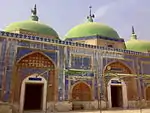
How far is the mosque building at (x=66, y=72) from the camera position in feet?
44.1

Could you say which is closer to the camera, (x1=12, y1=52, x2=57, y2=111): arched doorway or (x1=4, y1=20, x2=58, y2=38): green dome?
(x1=12, y1=52, x2=57, y2=111): arched doorway

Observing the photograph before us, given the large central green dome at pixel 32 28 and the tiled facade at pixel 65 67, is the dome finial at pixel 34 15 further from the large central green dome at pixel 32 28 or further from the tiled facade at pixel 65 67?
the tiled facade at pixel 65 67

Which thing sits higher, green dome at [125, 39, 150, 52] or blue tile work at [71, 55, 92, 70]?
green dome at [125, 39, 150, 52]

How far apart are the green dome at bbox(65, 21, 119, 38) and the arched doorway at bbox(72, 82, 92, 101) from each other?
6.43m

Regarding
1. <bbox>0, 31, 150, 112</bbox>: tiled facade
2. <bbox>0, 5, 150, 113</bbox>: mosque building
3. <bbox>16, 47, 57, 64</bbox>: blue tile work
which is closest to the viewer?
<bbox>0, 31, 150, 112</bbox>: tiled facade

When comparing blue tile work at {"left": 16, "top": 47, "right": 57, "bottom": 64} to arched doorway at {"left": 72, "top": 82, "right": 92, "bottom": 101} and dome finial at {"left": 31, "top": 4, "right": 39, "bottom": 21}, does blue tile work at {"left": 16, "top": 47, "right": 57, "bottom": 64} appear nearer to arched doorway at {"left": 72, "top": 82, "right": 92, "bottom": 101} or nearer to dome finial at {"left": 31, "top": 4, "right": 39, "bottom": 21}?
arched doorway at {"left": 72, "top": 82, "right": 92, "bottom": 101}

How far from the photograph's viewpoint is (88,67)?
15.8m

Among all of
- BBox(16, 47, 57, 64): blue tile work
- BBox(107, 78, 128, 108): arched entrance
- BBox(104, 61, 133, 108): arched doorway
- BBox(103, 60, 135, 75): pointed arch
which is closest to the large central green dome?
BBox(16, 47, 57, 64): blue tile work

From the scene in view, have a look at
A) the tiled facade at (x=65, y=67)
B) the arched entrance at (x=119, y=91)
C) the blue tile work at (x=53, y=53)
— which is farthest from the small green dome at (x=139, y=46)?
the arched entrance at (x=119, y=91)

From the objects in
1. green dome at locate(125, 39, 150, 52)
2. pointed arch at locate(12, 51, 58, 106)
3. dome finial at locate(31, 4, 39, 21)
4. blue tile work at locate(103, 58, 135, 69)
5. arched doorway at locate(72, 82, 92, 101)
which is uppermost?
dome finial at locate(31, 4, 39, 21)

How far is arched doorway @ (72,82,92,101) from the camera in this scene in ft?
49.5

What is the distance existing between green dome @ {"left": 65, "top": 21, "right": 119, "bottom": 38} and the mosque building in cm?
38

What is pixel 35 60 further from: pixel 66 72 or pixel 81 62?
pixel 81 62

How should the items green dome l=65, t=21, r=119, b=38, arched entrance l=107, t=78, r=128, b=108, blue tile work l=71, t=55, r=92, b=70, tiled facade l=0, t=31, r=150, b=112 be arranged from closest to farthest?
tiled facade l=0, t=31, r=150, b=112 < blue tile work l=71, t=55, r=92, b=70 < arched entrance l=107, t=78, r=128, b=108 < green dome l=65, t=21, r=119, b=38
